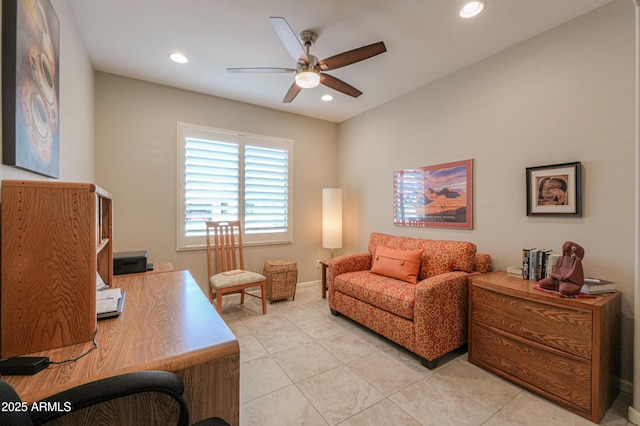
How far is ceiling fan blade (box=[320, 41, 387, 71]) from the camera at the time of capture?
79.9 inches

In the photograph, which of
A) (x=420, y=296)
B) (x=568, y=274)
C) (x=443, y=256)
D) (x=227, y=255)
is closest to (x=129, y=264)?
(x=227, y=255)

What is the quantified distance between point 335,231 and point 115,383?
11.8ft

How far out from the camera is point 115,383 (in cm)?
76

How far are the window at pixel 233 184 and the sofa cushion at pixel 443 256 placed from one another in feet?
6.41

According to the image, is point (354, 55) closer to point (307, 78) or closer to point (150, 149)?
point (307, 78)

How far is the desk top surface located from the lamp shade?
2.86 metres

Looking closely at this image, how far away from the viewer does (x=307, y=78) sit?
2.22 m

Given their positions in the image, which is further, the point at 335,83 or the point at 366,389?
the point at 335,83

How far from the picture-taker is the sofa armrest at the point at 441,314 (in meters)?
2.17

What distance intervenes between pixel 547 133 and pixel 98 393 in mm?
3170

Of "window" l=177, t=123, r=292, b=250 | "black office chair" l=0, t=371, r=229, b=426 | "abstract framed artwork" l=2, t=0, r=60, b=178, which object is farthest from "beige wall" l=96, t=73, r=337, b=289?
"black office chair" l=0, t=371, r=229, b=426

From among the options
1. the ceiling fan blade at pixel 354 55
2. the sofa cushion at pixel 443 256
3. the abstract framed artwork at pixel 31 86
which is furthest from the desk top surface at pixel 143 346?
the sofa cushion at pixel 443 256

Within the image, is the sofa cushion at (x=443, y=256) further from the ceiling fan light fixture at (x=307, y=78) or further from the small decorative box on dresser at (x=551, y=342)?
the ceiling fan light fixture at (x=307, y=78)

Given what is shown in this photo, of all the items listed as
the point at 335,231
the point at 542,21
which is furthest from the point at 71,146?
the point at 542,21
